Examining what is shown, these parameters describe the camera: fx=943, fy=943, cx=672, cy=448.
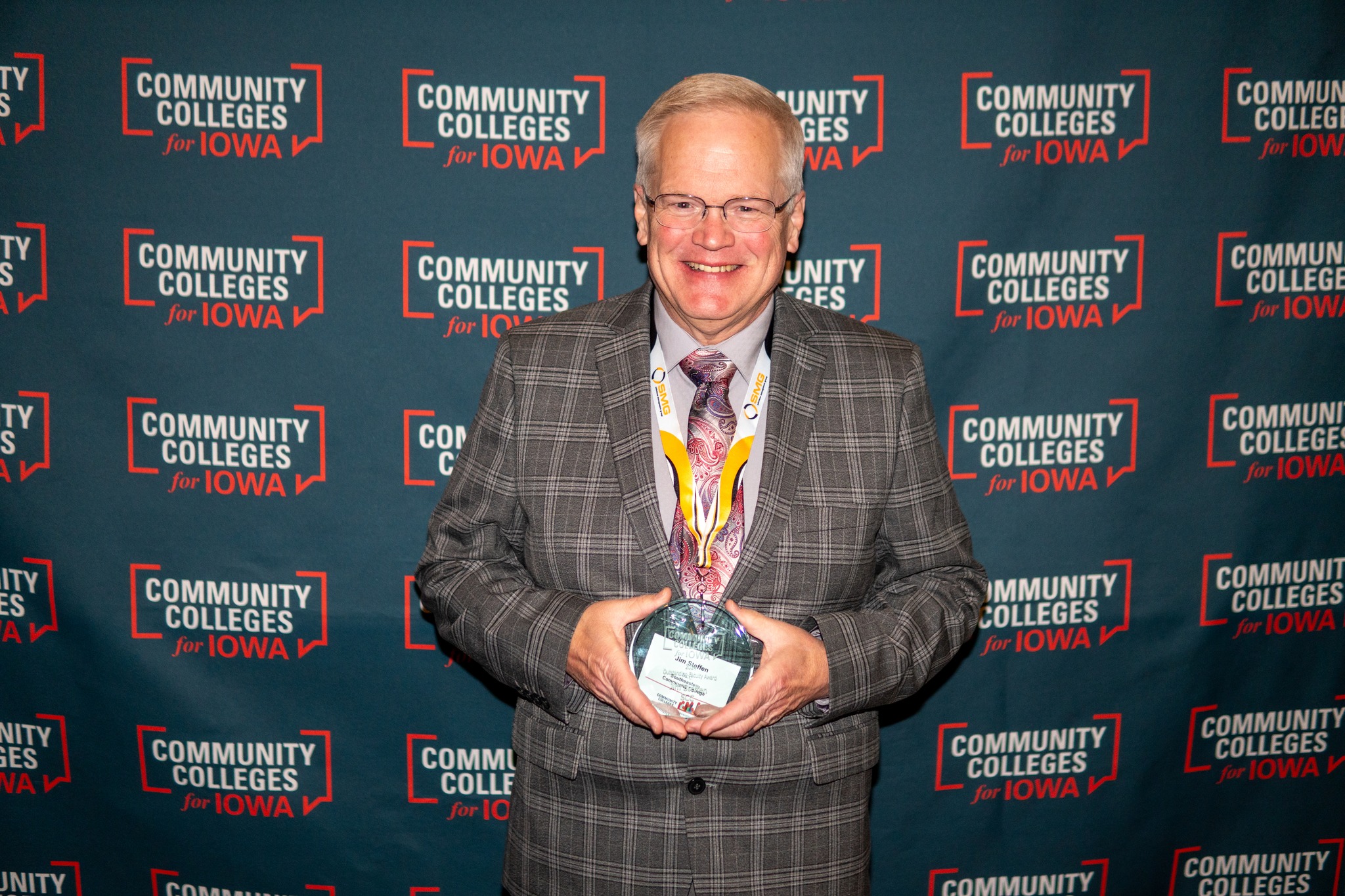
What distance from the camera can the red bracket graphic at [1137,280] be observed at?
2320 mm

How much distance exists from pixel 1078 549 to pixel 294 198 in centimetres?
212

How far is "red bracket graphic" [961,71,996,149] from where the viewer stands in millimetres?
2242

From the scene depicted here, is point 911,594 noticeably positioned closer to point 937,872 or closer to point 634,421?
point 634,421

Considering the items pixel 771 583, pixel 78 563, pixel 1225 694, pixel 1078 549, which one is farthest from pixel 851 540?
pixel 78 563

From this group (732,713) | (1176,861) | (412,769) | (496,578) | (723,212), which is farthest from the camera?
(1176,861)

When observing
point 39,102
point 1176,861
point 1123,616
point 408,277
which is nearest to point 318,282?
point 408,277

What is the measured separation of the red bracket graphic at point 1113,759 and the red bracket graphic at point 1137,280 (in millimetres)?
1022

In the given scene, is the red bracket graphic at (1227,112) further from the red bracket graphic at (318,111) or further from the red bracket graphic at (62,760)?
the red bracket graphic at (62,760)

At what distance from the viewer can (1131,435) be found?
7.81 feet

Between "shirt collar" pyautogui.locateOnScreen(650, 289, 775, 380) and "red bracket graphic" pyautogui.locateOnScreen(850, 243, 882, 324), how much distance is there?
0.76m

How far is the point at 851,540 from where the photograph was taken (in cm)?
154

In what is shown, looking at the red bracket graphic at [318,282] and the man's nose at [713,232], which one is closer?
the man's nose at [713,232]

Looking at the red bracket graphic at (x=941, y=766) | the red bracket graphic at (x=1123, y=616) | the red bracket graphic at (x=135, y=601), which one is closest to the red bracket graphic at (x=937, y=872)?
the red bracket graphic at (x=941, y=766)

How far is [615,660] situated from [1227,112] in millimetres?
2030
